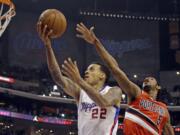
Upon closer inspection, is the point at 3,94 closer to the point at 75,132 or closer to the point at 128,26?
the point at 75,132

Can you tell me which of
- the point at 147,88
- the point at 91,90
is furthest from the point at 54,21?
the point at 147,88

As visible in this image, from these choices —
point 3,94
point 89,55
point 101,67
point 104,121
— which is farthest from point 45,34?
point 89,55

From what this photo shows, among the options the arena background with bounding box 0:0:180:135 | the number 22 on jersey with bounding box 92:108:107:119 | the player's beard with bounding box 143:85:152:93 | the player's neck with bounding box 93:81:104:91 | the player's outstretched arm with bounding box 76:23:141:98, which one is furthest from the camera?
the arena background with bounding box 0:0:180:135

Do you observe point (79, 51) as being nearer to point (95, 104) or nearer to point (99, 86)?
point (99, 86)

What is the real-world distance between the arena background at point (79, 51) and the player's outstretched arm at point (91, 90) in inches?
913

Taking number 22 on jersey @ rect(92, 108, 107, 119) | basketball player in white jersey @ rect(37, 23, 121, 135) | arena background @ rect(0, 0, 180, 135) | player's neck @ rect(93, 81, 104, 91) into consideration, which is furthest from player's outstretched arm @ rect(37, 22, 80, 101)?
arena background @ rect(0, 0, 180, 135)

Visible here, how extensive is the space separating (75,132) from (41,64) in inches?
214

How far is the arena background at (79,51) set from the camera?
2920 centimetres

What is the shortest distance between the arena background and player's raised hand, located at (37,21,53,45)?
23.2 meters

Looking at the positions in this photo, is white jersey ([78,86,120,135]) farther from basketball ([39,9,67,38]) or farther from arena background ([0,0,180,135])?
arena background ([0,0,180,135])

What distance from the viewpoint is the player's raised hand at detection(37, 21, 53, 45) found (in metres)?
5.12

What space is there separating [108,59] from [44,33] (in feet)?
2.59

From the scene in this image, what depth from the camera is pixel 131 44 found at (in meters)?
32.4

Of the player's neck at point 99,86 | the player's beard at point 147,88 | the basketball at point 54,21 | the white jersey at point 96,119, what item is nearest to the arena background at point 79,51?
the player's beard at point 147,88
